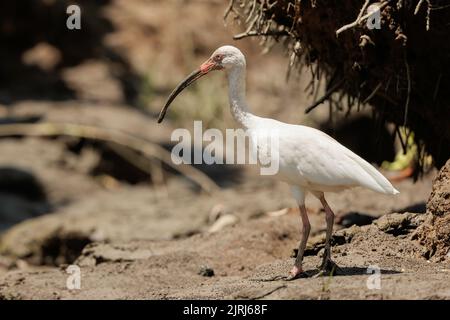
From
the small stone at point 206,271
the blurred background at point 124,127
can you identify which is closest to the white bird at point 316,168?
the small stone at point 206,271

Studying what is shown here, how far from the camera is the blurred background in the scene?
12391 millimetres

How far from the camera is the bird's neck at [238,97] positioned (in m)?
7.88

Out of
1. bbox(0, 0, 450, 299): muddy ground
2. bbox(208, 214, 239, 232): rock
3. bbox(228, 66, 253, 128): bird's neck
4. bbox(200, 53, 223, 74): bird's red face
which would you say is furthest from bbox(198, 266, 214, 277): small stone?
bbox(208, 214, 239, 232): rock

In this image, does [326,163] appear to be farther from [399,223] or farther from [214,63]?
[399,223]

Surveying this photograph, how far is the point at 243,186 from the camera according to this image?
1579 cm

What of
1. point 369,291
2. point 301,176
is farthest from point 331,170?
point 369,291

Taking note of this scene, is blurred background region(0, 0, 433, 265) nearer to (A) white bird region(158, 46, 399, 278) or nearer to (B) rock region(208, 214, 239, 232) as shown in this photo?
(B) rock region(208, 214, 239, 232)

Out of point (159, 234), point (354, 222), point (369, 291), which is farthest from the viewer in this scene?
point (159, 234)

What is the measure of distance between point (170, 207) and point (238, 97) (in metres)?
6.77

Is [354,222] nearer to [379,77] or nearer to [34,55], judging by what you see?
[379,77]

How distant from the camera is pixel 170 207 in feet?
47.9

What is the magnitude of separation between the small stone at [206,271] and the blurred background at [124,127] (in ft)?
5.48

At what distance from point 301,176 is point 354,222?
266cm

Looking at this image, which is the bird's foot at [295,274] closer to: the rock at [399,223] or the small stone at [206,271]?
the rock at [399,223]
